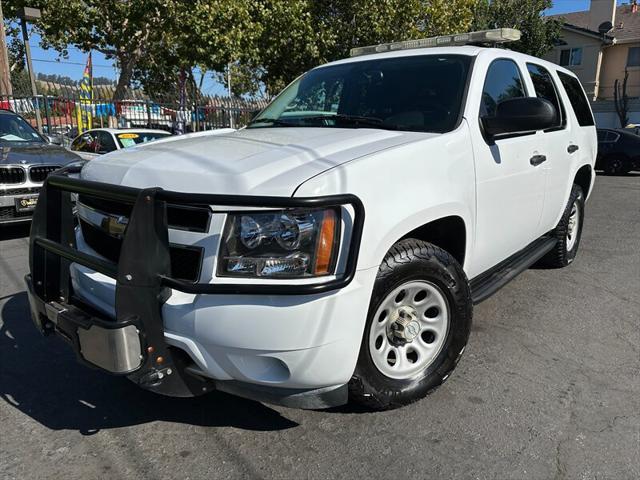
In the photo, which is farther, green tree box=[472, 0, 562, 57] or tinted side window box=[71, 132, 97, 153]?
green tree box=[472, 0, 562, 57]

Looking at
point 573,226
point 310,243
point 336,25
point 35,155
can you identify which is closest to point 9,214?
point 35,155

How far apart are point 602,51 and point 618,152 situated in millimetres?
25615

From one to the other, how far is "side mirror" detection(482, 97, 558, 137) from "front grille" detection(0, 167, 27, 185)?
5.87 metres

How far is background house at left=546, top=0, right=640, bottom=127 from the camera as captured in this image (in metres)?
35.8

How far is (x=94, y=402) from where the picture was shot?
2955 mm

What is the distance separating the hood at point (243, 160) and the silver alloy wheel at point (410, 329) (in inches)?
29.5

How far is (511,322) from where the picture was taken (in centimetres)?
404

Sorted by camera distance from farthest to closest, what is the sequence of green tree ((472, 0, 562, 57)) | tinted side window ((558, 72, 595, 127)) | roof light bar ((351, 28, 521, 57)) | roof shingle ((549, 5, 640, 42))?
roof shingle ((549, 5, 640, 42)), green tree ((472, 0, 562, 57)), tinted side window ((558, 72, 595, 127)), roof light bar ((351, 28, 521, 57))

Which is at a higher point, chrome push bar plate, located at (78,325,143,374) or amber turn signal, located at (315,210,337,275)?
amber turn signal, located at (315,210,337,275)

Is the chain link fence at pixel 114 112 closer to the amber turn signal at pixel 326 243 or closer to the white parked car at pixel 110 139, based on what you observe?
the white parked car at pixel 110 139

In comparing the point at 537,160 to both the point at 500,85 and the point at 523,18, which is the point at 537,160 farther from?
the point at 523,18

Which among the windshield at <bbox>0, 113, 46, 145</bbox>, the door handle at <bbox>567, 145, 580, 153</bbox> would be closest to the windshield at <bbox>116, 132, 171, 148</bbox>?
the windshield at <bbox>0, 113, 46, 145</bbox>

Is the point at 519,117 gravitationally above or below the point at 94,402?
above

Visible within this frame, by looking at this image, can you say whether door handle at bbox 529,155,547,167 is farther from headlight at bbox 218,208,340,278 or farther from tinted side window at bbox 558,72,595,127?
headlight at bbox 218,208,340,278
